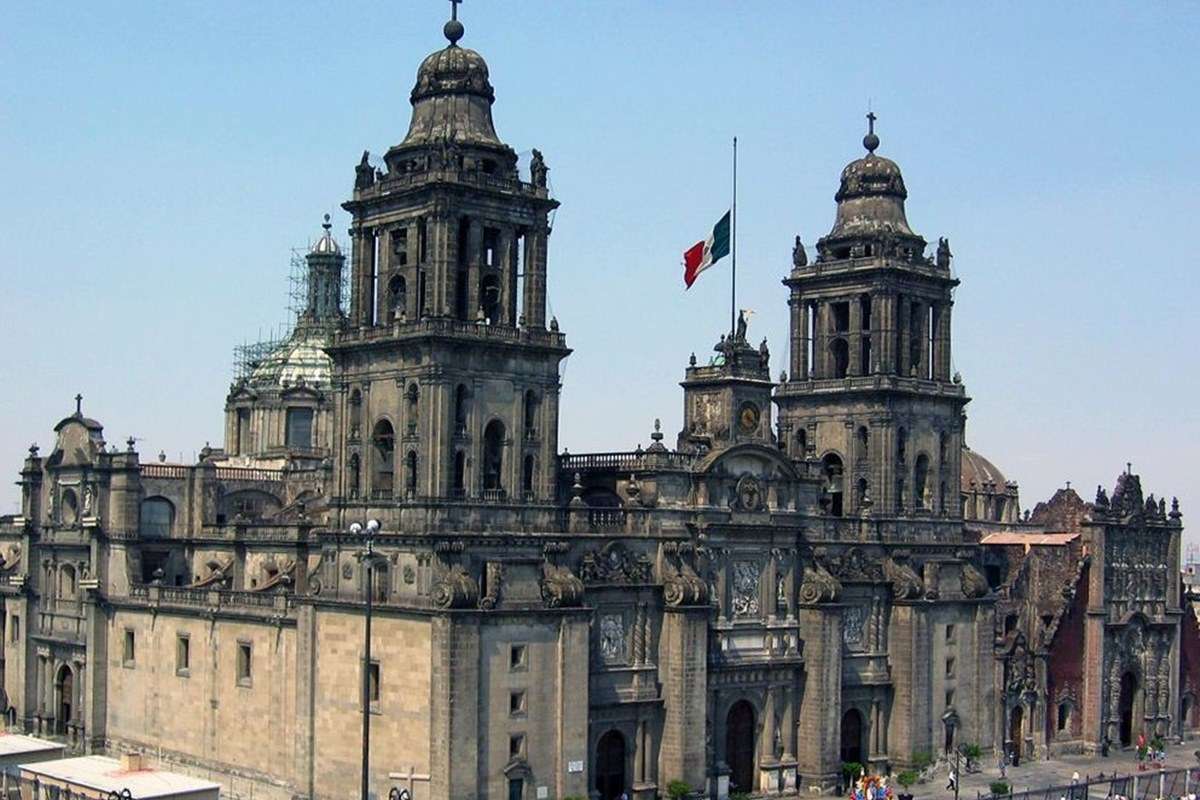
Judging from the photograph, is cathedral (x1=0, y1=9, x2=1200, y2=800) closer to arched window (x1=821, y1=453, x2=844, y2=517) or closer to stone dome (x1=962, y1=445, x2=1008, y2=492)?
arched window (x1=821, y1=453, x2=844, y2=517)

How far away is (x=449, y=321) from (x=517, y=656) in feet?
43.2

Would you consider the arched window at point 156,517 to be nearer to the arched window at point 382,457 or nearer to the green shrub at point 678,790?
the arched window at point 382,457

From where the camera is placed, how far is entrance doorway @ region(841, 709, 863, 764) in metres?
83.8

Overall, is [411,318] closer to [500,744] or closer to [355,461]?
[355,461]

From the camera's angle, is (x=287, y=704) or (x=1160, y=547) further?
(x=1160, y=547)

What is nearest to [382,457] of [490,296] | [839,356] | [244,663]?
[490,296]

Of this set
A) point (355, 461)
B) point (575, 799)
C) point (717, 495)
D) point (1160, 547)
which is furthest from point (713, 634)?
point (1160, 547)

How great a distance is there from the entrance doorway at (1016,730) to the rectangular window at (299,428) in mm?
44163

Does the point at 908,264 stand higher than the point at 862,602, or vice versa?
the point at 908,264

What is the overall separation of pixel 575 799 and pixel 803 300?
31824 mm

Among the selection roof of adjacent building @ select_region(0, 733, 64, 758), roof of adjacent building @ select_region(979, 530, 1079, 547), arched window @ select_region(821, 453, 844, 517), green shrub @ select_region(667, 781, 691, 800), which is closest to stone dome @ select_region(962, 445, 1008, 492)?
roof of adjacent building @ select_region(979, 530, 1079, 547)

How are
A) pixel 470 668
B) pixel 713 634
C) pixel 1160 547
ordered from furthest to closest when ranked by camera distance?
1. pixel 1160 547
2. pixel 713 634
3. pixel 470 668

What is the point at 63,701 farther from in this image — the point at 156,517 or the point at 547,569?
the point at 547,569

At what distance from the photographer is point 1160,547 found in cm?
10131
